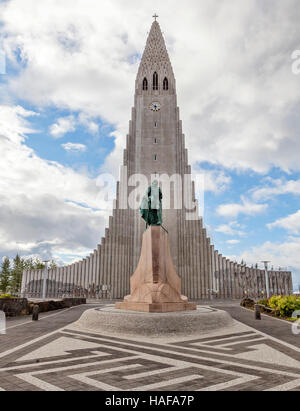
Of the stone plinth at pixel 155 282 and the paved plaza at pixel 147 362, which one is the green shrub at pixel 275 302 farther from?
the paved plaza at pixel 147 362

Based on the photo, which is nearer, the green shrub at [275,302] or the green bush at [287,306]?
the green bush at [287,306]

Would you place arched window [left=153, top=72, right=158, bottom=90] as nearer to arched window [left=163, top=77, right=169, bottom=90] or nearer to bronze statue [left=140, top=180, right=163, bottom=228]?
arched window [left=163, top=77, right=169, bottom=90]

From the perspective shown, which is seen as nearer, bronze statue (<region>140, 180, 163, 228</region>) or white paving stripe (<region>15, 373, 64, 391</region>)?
white paving stripe (<region>15, 373, 64, 391</region>)

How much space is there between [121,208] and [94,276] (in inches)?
416

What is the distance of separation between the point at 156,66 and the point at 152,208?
4233cm

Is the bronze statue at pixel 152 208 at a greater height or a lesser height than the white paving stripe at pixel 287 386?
greater

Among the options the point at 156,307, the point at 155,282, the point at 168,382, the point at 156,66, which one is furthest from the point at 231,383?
the point at 156,66

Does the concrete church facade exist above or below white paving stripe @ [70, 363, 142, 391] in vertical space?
above

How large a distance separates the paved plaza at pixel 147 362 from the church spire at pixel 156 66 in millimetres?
45536

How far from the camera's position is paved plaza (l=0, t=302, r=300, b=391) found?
4.98 m

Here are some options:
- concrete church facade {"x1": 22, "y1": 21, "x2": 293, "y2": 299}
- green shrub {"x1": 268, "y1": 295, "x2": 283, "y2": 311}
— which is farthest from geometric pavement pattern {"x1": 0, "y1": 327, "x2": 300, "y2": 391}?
concrete church facade {"x1": 22, "y1": 21, "x2": 293, "y2": 299}

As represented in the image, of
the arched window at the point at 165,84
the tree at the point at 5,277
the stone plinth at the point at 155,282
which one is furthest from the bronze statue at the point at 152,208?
→ the tree at the point at 5,277

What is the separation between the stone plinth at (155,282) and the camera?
12.6 meters

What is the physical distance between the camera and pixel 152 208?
14695mm
